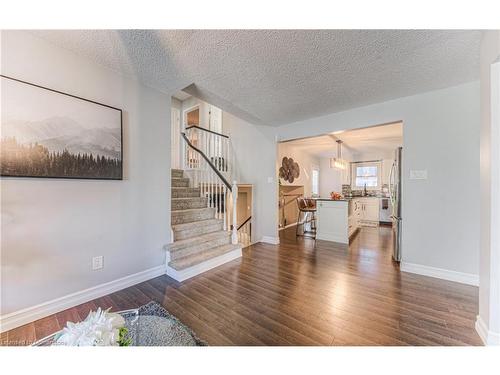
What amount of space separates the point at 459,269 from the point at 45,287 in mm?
4360

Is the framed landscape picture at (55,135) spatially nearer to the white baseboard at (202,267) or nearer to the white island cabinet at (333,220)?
the white baseboard at (202,267)

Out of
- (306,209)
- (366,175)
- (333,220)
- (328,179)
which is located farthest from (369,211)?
(333,220)

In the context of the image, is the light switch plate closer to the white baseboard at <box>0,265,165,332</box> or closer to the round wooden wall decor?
the round wooden wall decor

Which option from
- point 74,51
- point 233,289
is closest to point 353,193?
point 233,289

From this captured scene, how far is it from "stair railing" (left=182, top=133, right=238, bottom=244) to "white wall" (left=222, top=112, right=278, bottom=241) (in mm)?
463

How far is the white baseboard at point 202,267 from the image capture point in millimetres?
2418

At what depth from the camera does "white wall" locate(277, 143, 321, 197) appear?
5.85 metres

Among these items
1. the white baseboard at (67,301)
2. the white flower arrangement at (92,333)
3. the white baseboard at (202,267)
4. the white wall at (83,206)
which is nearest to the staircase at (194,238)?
the white baseboard at (202,267)

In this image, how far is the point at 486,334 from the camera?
139cm

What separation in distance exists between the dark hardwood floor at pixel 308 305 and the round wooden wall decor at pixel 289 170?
313 cm

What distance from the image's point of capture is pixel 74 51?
6.01 feet

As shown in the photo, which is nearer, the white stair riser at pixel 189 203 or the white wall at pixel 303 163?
the white stair riser at pixel 189 203

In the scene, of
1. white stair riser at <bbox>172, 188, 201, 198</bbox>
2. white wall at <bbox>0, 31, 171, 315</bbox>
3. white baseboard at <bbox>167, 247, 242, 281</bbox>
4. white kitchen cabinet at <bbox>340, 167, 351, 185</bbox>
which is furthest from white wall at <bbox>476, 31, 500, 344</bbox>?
white kitchen cabinet at <bbox>340, 167, 351, 185</bbox>
